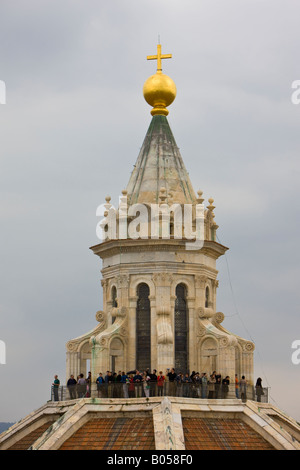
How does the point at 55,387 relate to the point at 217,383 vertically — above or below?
below

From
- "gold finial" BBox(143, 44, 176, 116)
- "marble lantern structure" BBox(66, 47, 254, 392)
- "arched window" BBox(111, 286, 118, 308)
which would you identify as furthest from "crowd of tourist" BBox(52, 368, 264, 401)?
"gold finial" BBox(143, 44, 176, 116)

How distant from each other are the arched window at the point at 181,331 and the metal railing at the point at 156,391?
302 centimetres

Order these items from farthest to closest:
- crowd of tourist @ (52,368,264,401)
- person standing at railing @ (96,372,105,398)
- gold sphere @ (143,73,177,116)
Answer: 1. gold sphere @ (143,73,177,116)
2. person standing at railing @ (96,372,105,398)
3. crowd of tourist @ (52,368,264,401)

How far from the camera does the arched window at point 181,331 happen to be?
6028 cm

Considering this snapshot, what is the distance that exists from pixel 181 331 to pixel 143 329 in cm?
174

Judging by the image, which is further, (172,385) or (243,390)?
(243,390)

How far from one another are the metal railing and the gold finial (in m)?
13.9

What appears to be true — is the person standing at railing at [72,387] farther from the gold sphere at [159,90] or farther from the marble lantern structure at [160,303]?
the gold sphere at [159,90]

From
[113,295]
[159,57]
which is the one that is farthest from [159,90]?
[113,295]

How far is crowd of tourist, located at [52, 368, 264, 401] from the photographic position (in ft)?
185

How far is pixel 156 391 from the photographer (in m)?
A: 56.2

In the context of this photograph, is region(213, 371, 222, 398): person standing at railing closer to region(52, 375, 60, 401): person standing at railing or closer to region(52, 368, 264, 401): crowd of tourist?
region(52, 368, 264, 401): crowd of tourist

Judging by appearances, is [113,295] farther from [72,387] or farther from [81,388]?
[81,388]
